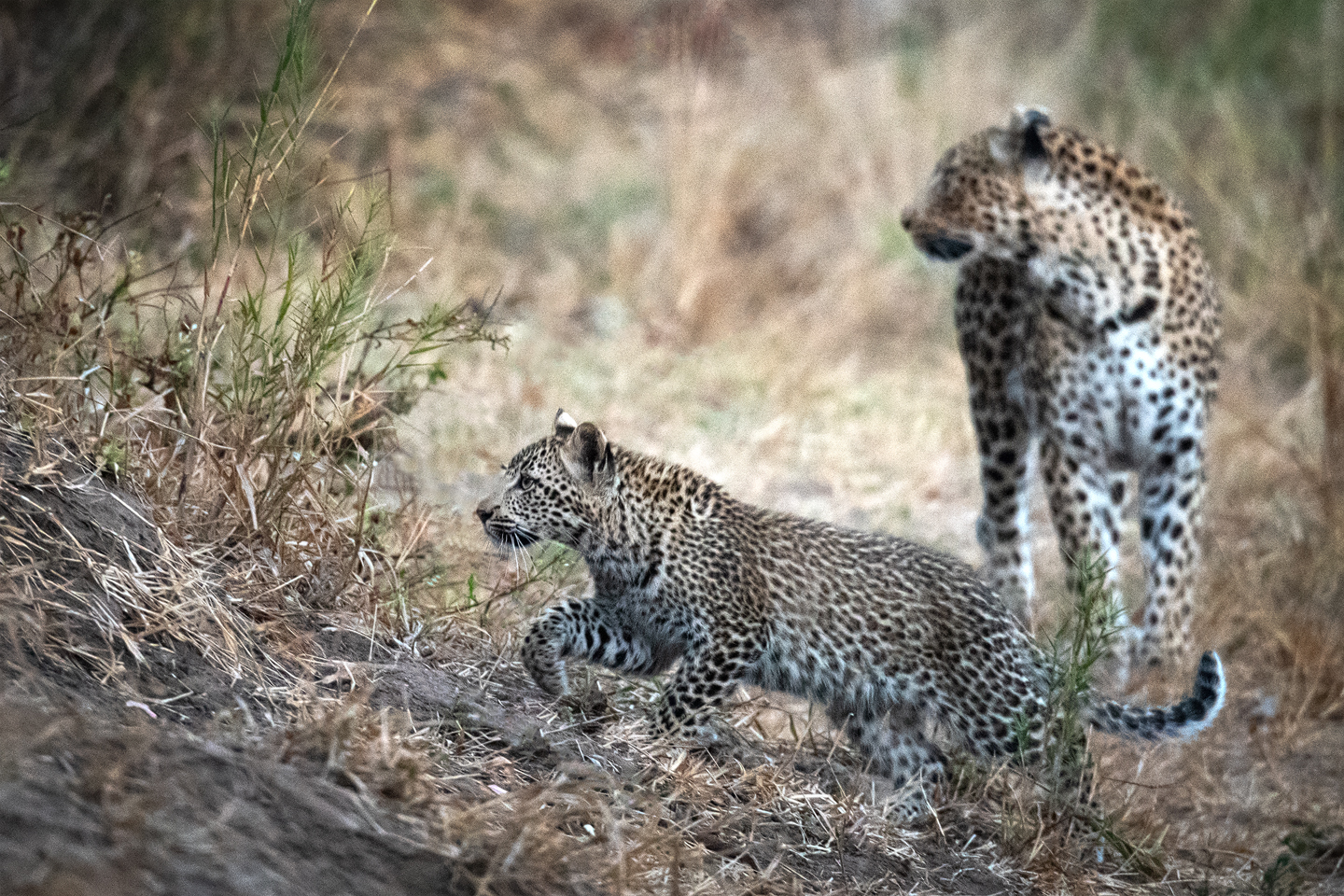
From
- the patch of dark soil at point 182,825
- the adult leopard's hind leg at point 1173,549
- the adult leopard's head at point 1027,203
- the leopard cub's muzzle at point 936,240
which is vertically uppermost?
the adult leopard's head at point 1027,203

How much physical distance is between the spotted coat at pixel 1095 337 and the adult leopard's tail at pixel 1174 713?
1.82 meters

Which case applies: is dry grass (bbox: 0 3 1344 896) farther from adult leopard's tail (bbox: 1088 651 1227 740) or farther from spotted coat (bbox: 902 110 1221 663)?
spotted coat (bbox: 902 110 1221 663)

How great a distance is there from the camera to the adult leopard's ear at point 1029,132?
6.66m

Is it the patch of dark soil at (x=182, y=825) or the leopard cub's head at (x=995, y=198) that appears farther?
the leopard cub's head at (x=995, y=198)

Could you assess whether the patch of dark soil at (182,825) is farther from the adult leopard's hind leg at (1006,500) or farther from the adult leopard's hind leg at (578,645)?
the adult leopard's hind leg at (1006,500)

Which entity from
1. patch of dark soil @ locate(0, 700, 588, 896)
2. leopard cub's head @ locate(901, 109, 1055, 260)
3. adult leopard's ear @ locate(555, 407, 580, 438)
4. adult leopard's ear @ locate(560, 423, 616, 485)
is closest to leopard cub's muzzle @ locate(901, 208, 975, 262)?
leopard cub's head @ locate(901, 109, 1055, 260)

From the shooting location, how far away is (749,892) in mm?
3568

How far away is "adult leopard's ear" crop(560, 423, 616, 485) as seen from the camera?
471 centimetres

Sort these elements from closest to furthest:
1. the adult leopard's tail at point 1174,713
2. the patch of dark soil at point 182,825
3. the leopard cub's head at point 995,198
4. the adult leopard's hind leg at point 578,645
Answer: the patch of dark soil at point 182,825, the adult leopard's hind leg at point 578,645, the adult leopard's tail at point 1174,713, the leopard cub's head at point 995,198

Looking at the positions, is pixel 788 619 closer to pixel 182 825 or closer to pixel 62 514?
pixel 62 514

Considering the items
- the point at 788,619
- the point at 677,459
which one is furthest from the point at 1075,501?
the point at 788,619

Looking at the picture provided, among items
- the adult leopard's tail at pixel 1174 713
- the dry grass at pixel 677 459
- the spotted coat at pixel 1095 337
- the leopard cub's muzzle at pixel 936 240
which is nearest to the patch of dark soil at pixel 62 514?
the dry grass at pixel 677 459

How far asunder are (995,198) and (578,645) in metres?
3.22

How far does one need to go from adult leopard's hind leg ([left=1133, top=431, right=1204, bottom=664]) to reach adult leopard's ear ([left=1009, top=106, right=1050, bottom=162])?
1382 millimetres
